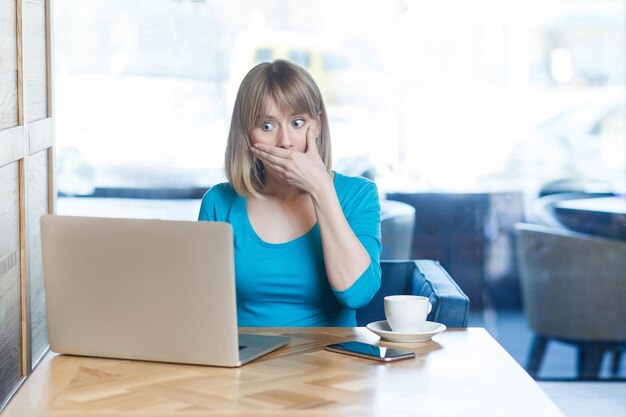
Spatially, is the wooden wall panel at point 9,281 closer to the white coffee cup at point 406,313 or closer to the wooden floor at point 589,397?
the white coffee cup at point 406,313

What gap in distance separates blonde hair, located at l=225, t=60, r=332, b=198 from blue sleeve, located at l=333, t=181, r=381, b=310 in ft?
0.40

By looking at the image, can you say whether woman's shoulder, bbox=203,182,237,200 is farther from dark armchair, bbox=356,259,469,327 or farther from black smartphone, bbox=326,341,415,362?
black smartphone, bbox=326,341,415,362

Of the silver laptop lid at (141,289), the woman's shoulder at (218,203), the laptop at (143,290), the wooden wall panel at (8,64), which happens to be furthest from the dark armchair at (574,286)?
the silver laptop lid at (141,289)

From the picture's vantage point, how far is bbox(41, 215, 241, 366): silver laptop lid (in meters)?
1.53

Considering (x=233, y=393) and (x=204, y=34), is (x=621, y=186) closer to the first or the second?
(x=204, y=34)

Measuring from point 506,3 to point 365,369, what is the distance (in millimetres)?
2951

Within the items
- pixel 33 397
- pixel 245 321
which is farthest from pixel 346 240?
pixel 33 397

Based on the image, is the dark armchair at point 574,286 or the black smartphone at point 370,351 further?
the dark armchair at point 574,286

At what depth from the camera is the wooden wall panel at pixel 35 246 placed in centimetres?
239

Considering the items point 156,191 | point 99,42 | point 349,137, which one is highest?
point 99,42

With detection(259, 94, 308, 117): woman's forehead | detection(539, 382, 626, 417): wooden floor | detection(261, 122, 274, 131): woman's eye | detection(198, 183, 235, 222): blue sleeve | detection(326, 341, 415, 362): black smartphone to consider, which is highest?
detection(259, 94, 308, 117): woman's forehead

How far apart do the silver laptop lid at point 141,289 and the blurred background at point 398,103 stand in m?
A: 2.48

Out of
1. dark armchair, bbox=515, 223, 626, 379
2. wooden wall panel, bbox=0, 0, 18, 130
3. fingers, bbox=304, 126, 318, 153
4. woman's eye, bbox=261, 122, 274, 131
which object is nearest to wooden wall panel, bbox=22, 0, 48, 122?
wooden wall panel, bbox=0, 0, 18, 130

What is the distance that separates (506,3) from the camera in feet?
13.7
